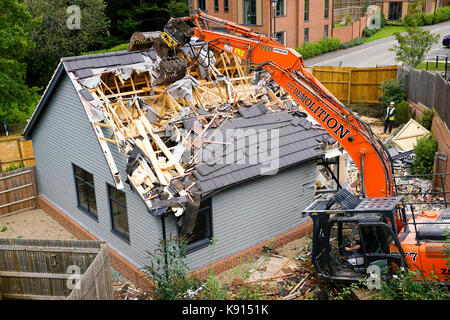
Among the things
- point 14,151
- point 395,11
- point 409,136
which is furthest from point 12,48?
point 395,11

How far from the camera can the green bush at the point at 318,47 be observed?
44938mm

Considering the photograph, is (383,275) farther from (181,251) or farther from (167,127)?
(167,127)

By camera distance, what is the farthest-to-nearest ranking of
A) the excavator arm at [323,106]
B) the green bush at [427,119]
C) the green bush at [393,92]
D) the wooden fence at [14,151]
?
the green bush at [393,92] < the wooden fence at [14,151] < the green bush at [427,119] < the excavator arm at [323,106]

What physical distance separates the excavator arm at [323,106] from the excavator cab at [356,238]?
1023mm

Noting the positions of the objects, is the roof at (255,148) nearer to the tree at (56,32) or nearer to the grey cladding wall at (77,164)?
the grey cladding wall at (77,164)

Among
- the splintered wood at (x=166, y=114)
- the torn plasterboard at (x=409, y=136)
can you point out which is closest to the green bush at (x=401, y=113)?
the torn plasterboard at (x=409, y=136)

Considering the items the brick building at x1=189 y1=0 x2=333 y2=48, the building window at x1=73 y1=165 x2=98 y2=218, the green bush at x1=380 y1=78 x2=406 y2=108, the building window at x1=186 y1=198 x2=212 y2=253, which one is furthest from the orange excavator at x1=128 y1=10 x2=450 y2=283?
the brick building at x1=189 y1=0 x2=333 y2=48

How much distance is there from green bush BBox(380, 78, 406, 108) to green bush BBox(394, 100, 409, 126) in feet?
3.34

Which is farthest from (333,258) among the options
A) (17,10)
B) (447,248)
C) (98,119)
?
(17,10)

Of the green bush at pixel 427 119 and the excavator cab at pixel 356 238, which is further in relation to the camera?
the green bush at pixel 427 119

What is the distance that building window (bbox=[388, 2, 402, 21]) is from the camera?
5816cm

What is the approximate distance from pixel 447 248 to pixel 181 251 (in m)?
6.32

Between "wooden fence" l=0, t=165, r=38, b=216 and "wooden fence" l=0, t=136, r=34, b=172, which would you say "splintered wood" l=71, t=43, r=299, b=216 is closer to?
"wooden fence" l=0, t=165, r=38, b=216

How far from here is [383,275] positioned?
10906mm
